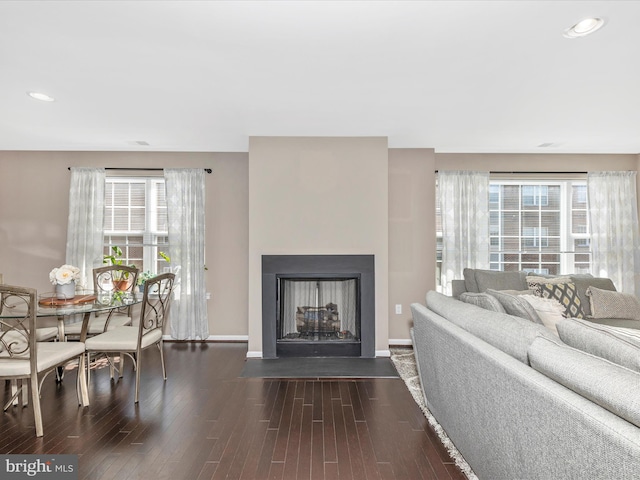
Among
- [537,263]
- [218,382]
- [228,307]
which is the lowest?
[218,382]

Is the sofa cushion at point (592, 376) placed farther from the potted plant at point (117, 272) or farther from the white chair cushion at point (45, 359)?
the potted plant at point (117, 272)

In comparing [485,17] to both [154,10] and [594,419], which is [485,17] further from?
[594,419]

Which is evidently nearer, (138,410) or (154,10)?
(154,10)

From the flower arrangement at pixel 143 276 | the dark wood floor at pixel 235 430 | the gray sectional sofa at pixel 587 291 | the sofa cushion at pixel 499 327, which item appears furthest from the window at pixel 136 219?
the sofa cushion at pixel 499 327

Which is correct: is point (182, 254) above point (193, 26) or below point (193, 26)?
below

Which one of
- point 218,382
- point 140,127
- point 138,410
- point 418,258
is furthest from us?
point 418,258

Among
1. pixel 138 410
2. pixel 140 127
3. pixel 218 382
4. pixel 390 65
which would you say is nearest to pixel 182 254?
pixel 140 127

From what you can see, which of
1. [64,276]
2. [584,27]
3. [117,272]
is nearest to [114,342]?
[64,276]

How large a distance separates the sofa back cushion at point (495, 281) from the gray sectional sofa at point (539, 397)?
1768mm

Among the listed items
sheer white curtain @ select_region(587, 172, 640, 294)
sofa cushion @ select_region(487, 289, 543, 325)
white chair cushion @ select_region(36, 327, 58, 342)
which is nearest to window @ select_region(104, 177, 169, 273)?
white chair cushion @ select_region(36, 327, 58, 342)

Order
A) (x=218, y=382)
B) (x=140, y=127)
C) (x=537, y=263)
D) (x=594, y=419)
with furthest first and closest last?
(x=537, y=263) < (x=140, y=127) < (x=218, y=382) < (x=594, y=419)

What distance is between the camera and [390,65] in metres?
2.59

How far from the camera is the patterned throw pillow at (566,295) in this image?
3.63 meters

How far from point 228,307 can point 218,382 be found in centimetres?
158
